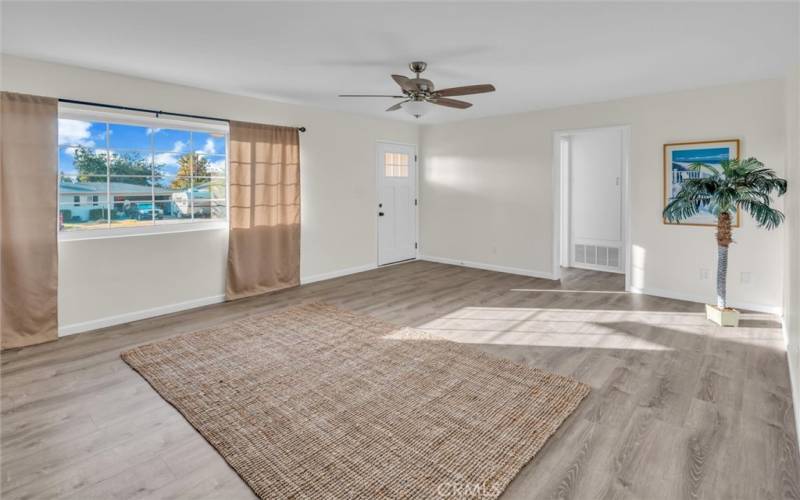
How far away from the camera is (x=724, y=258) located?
409cm

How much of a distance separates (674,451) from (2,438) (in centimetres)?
355

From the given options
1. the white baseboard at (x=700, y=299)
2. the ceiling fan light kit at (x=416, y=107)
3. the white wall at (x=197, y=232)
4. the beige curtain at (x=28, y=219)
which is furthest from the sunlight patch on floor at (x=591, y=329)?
the beige curtain at (x=28, y=219)

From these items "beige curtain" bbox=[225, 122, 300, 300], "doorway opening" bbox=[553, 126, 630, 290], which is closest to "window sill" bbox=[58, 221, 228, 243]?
"beige curtain" bbox=[225, 122, 300, 300]

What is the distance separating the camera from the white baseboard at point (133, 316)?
401 cm

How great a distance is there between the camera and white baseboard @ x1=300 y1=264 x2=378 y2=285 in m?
6.01

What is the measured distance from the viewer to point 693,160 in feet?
15.8

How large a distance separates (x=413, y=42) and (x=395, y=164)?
4.06 m

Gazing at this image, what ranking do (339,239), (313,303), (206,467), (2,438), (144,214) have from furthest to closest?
(339,239) < (313,303) < (144,214) < (2,438) < (206,467)

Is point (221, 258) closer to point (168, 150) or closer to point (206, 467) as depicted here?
point (168, 150)

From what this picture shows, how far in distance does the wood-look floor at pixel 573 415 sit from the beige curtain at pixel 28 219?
299mm

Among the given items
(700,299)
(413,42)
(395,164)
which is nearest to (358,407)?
(413,42)

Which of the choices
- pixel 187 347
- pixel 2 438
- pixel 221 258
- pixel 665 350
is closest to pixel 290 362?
pixel 187 347

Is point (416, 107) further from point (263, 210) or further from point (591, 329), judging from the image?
point (591, 329)

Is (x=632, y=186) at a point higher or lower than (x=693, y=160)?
lower
